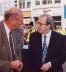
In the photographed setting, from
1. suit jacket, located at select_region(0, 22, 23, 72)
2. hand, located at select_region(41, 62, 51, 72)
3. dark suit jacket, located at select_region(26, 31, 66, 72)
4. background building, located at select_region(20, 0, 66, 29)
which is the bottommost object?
background building, located at select_region(20, 0, 66, 29)

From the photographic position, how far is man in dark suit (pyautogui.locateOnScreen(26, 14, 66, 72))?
455 centimetres

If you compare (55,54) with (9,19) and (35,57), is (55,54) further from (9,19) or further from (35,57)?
(9,19)

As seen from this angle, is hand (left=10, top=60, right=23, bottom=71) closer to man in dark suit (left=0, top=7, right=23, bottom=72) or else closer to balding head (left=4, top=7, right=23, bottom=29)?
man in dark suit (left=0, top=7, right=23, bottom=72)

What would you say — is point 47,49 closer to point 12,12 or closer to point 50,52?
point 50,52

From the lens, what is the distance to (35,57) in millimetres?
4629

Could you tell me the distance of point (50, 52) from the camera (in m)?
4.57

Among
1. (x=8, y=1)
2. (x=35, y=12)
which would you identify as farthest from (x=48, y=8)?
(x=8, y=1)

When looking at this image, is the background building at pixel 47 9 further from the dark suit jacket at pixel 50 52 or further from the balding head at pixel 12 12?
the balding head at pixel 12 12

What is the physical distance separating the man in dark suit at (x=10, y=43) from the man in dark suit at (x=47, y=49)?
70 cm

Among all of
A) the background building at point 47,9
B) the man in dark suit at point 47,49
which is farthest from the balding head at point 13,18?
the background building at point 47,9

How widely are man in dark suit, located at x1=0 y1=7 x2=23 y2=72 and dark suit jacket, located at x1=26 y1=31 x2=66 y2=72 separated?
0.71 metres

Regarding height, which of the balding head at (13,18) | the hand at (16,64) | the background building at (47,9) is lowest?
the background building at (47,9)

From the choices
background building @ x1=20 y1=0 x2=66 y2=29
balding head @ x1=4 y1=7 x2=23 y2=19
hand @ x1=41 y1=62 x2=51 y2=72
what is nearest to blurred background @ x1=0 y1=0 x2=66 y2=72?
background building @ x1=20 y1=0 x2=66 y2=29

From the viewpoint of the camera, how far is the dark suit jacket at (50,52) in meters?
4.57
